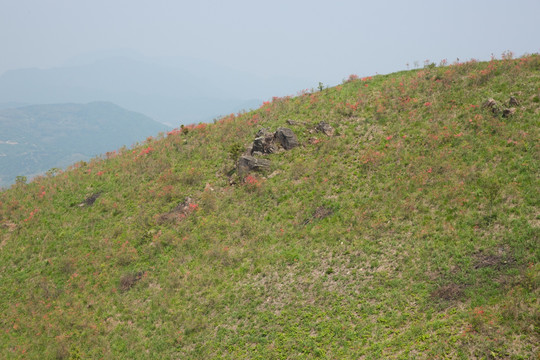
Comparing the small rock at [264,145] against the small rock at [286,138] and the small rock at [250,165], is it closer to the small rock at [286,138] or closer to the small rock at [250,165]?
the small rock at [286,138]

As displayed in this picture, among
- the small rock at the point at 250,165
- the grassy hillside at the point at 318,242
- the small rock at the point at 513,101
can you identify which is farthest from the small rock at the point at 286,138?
the small rock at the point at 513,101

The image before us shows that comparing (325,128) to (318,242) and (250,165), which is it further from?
(318,242)

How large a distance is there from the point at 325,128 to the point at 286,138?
3.91 m

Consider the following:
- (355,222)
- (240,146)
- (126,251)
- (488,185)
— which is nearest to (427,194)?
(488,185)

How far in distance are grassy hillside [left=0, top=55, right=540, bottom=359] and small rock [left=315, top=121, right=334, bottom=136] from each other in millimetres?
796

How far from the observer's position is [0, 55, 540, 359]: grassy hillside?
12.8 metres

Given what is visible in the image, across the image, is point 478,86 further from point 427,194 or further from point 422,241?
point 422,241

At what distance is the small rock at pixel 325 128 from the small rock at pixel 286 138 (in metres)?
2.66

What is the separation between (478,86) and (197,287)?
1088 inches

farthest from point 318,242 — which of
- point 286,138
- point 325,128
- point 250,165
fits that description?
point 325,128

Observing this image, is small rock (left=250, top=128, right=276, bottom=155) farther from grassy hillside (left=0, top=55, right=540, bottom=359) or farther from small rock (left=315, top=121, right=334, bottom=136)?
small rock (left=315, top=121, right=334, bottom=136)

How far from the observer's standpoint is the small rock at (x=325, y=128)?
95.4 ft

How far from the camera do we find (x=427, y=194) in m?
18.7

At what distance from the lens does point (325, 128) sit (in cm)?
2942
